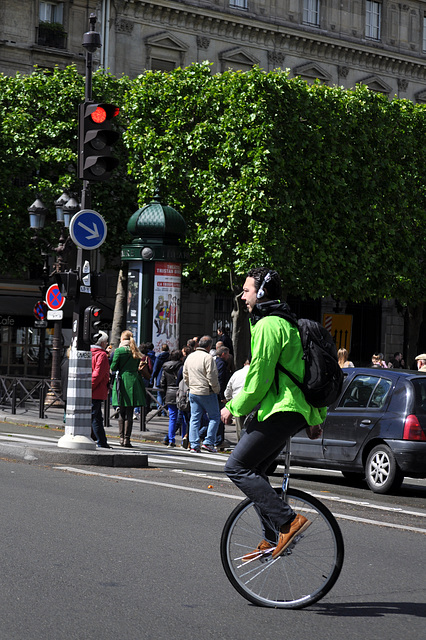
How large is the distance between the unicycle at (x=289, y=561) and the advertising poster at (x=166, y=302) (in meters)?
16.3

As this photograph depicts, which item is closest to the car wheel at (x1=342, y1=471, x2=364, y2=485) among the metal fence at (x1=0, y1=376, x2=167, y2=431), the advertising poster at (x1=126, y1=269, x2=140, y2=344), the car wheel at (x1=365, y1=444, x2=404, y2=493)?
the car wheel at (x1=365, y1=444, x2=404, y2=493)

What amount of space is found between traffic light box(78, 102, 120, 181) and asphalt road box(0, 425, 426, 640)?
4.02 m

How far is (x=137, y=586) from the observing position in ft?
18.8

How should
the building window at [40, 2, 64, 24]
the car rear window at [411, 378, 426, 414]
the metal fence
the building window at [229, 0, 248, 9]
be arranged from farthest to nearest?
1. the building window at [229, 0, 248, 9]
2. the building window at [40, 2, 64, 24]
3. the metal fence
4. the car rear window at [411, 378, 426, 414]

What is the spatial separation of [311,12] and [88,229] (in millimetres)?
34325

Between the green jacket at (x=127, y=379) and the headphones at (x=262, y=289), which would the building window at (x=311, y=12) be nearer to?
the green jacket at (x=127, y=379)

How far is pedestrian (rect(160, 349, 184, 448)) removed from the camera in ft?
55.4

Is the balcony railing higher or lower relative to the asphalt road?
higher

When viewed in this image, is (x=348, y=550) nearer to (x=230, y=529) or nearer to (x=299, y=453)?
(x=230, y=529)

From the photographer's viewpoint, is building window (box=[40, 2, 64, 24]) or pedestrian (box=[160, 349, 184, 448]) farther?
building window (box=[40, 2, 64, 24])

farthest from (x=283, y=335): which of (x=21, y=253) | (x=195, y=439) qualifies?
(x=21, y=253)

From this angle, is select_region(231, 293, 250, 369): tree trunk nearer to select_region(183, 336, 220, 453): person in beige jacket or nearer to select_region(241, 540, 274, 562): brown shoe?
select_region(183, 336, 220, 453): person in beige jacket

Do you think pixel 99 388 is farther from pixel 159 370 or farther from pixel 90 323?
pixel 159 370


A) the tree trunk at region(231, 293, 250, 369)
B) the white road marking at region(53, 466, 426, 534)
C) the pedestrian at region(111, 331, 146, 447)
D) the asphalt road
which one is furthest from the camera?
the tree trunk at region(231, 293, 250, 369)
